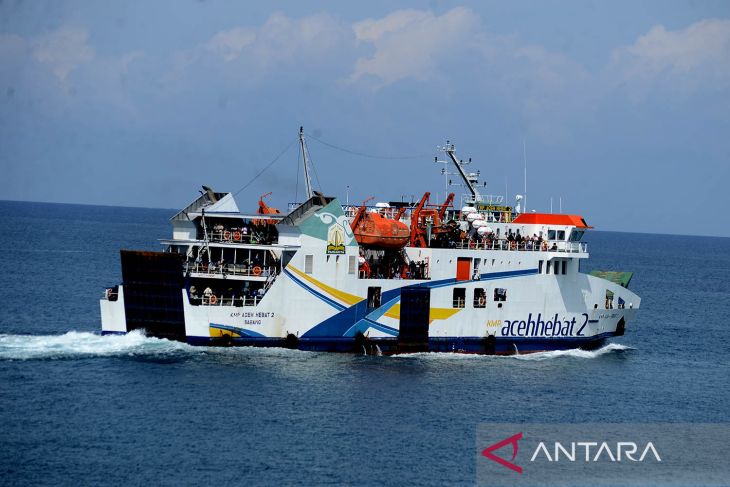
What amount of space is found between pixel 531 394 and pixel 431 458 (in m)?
9.73

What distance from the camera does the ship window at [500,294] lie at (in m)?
48.0

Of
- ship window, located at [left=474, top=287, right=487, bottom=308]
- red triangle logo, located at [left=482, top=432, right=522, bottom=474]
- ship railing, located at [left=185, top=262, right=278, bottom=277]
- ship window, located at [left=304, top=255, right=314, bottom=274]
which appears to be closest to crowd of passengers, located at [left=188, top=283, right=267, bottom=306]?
ship railing, located at [left=185, top=262, right=278, bottom=277]

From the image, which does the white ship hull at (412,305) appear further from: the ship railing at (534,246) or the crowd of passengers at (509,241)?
the crowd of passengers at (509,241)

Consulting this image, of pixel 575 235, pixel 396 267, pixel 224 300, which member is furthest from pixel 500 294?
pixel 224 300

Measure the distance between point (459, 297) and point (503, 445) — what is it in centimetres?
1425

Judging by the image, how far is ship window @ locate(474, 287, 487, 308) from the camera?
156 ft

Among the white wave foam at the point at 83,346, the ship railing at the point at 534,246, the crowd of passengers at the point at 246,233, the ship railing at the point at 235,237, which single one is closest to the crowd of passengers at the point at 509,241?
the ship railing at the point at 534,246

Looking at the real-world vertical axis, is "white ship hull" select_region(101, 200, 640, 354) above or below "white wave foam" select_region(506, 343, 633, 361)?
above

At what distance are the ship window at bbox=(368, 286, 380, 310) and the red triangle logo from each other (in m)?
12.0

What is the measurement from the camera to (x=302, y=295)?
43.6 meters

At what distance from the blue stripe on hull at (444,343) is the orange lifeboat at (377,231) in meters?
4.17

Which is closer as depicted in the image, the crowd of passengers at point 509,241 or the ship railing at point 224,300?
the ship railing at point 224,300

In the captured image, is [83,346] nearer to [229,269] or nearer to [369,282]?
[229,269]

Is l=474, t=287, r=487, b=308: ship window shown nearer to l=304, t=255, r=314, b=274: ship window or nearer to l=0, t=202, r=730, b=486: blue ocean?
l=0, t=202, r=730, b=486: blue ocean
